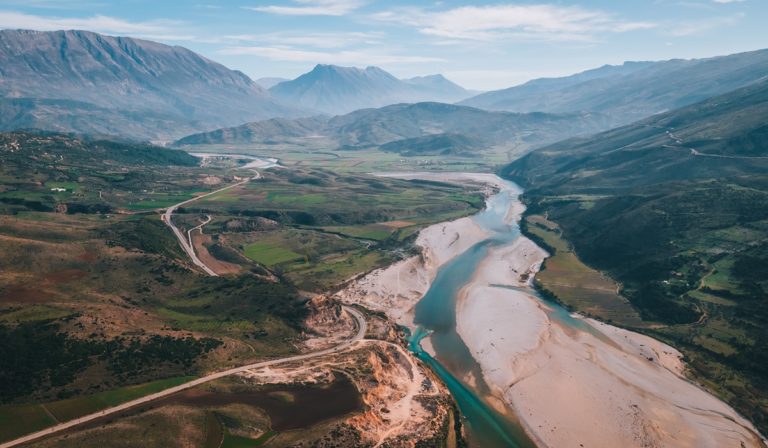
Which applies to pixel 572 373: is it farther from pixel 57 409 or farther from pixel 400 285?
pixel 57 409

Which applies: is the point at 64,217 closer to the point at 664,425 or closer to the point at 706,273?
the point at 664,425

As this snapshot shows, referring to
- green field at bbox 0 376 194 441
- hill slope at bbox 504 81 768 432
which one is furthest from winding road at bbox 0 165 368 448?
hill slope at bbox 504 81 768 432

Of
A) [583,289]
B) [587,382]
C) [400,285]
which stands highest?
[400,285]

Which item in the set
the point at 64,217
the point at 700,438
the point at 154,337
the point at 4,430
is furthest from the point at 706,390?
the point at 64,217

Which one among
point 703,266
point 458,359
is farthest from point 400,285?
point 703,266

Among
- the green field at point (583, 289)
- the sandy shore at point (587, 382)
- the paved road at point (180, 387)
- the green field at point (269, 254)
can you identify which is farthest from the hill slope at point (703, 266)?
the green field at point (269, 254)

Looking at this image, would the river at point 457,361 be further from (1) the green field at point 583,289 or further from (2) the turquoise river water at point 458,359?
(1) the green field at point 583,289

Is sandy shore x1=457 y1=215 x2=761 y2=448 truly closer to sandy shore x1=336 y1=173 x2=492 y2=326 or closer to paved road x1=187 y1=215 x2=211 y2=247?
sandy shore x1=336 y1=173 x2=492 y2=326

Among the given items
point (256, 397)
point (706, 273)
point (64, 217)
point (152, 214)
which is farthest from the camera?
point (152, 214)
